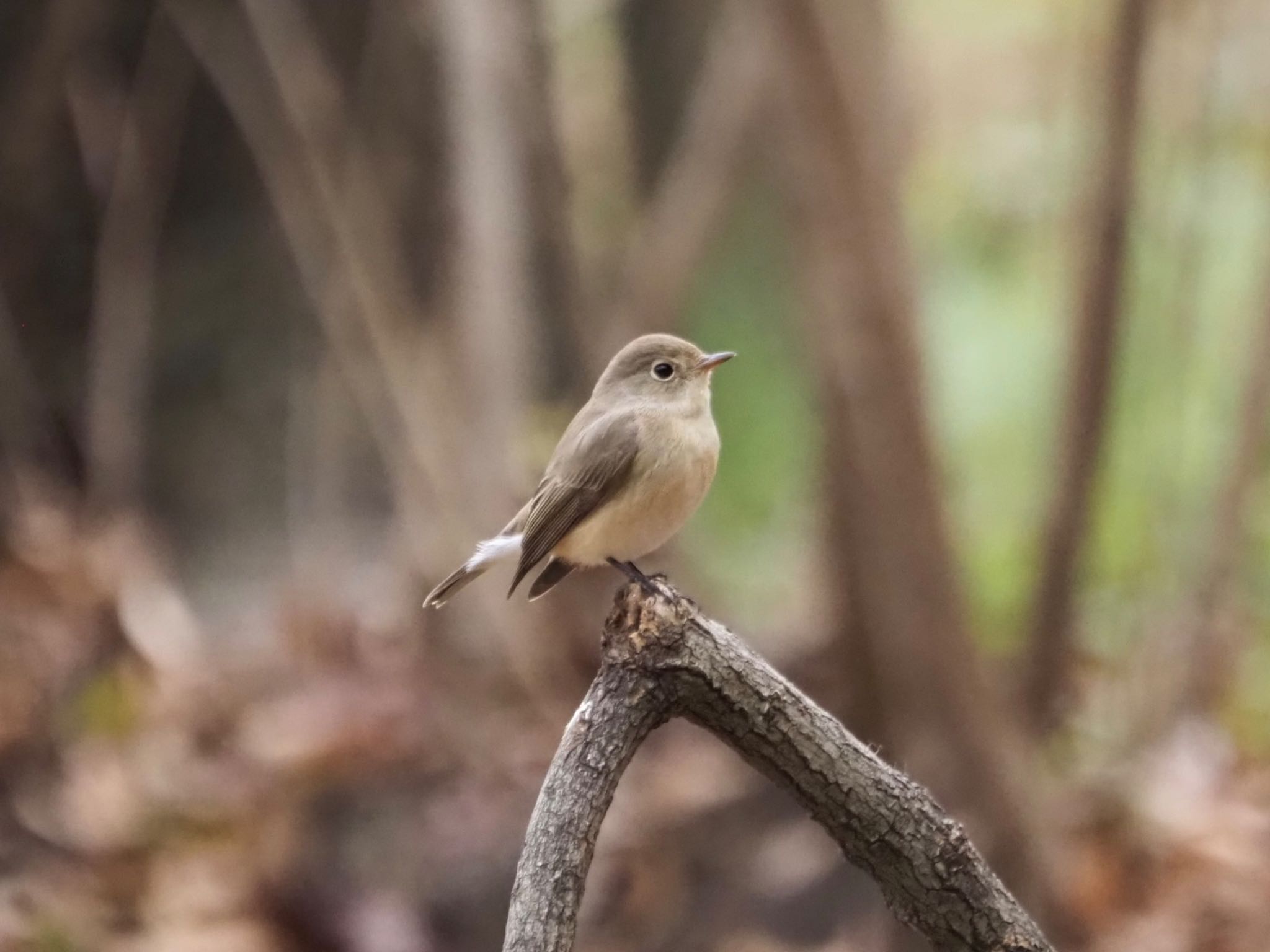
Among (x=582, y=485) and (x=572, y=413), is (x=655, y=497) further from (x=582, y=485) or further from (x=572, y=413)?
(x=572, y=413)

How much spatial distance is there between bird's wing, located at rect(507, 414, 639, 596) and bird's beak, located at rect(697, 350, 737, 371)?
0.18m

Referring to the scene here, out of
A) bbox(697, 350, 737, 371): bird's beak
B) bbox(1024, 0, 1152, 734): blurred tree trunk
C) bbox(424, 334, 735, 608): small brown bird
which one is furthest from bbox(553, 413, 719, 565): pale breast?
bbox(1024, 0, 1152, 734): blurred tree trunk

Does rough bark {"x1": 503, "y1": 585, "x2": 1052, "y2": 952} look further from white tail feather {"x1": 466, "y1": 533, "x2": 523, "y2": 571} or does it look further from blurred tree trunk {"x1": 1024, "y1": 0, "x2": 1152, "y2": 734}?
blurred tree trunk {"x1": 1024, "y1": 0, "x2": 1152, "y2": 734}

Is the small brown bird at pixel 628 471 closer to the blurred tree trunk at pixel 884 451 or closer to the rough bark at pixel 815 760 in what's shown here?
the rough bark at pixel 815 760

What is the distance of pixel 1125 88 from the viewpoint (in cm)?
415

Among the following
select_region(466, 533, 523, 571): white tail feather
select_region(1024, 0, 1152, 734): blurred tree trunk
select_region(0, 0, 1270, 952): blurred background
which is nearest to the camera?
select_region(466, 533, 523, 571): white tail feather

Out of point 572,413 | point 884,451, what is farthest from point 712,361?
point 572,413

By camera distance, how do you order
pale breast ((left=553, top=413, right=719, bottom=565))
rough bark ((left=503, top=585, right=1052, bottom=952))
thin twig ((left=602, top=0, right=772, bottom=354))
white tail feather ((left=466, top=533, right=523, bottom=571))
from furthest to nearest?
thin twig ((left=602, top=0, right=772, bottom=354)), white tail feather ((left=466, top=533, right=523, bottom=571)), pale breast ((left=553, top=413, right=719, bottom=565)), rough bark ((left=503, top=585, right=1052, bottom=952))

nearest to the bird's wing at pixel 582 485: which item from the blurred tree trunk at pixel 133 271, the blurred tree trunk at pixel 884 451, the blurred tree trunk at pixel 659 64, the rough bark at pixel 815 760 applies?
the rough bark at pixel 815 760

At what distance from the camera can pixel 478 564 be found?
8.98 ft

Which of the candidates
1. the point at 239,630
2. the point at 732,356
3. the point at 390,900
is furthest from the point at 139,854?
the point at 732,356

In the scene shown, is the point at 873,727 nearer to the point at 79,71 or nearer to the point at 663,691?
the point at 663,691

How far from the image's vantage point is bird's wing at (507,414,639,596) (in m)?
2.65

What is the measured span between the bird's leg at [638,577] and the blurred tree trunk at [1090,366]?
7.60 ft
